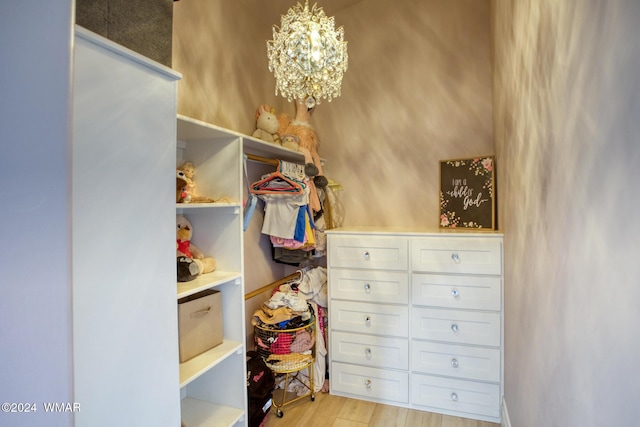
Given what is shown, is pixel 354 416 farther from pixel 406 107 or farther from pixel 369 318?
pixel 406 107

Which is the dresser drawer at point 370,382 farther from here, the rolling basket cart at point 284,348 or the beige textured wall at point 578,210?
the beige textured wall at point 578,210

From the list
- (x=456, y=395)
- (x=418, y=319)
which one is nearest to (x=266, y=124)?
(x=418, y=319)

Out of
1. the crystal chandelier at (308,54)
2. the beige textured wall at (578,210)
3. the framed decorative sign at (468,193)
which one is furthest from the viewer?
the framed decorative sign at (468,193)

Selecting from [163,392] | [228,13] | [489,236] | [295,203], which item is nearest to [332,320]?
[295,203]

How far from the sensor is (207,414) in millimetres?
1686

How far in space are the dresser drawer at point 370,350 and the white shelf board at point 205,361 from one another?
34.3 inches

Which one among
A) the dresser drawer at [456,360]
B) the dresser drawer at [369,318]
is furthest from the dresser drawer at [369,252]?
the dresser drawer at [456,360]

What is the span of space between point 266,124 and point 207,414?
1.87 metres

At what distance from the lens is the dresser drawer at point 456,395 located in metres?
2.01

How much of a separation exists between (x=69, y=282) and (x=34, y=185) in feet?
0.78

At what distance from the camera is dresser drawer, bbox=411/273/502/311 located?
6.51 ft

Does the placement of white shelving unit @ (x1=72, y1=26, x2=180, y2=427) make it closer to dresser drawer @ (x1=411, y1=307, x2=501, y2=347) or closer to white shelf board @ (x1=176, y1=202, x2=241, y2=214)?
white shelf board @ (x1=176, y1=202, x2=241, y2=214)

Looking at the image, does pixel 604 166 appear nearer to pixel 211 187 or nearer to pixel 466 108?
pixel 211 187

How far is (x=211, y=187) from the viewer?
1776 millimetres
